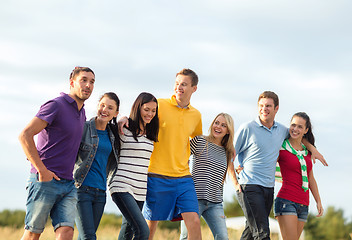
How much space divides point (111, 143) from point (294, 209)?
3.29 metres

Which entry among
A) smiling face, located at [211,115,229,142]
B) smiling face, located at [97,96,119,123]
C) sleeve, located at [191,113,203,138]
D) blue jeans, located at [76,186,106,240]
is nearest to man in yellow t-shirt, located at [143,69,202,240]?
sleeve, located at [191,113,203,138]

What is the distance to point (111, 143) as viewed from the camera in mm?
6293

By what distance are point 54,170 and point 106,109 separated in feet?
3.81

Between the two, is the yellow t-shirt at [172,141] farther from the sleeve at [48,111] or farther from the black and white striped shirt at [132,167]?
the sleeve at [48,111]

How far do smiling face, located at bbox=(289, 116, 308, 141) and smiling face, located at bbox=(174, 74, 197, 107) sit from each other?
1986mm

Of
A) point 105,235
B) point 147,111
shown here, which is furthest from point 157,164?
point 105,235

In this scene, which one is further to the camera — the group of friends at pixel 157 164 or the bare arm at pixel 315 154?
the bare arm at pixel 315 154

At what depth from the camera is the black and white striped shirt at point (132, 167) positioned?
630 centimetres

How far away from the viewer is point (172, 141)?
6.79m

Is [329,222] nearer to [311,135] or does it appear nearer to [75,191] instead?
[311,135]

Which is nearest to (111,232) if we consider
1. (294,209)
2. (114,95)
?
(294,209)

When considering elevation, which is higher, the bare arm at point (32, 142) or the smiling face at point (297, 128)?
the smiling face at point (297, 128)

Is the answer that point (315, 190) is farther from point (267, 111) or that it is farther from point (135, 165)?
point (135, 165)

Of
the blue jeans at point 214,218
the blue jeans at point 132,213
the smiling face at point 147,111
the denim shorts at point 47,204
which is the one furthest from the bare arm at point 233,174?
the denim shorts at point 47,204
